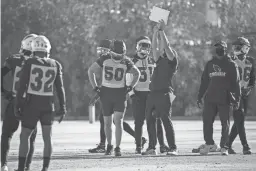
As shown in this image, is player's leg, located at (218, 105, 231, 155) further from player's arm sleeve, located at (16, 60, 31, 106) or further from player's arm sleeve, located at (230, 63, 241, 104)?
player's arm sleeve, located at (16, 60, 31, 106)

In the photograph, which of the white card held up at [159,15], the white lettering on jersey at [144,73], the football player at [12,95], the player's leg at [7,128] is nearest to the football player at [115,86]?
the white card held up at [159,15]

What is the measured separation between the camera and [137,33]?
46.2 meters

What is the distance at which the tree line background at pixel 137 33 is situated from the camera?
4631cm

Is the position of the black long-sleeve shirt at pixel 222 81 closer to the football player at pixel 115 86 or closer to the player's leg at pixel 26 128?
the football player at pixel 115 86

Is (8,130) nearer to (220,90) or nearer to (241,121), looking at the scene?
(220,90)

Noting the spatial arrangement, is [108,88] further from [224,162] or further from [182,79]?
[182,79]

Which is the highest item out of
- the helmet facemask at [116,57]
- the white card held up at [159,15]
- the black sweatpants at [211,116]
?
the white card held up at [159,15]

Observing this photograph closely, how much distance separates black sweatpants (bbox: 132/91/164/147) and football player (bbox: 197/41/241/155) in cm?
88

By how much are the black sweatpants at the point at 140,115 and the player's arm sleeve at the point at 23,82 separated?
525cm

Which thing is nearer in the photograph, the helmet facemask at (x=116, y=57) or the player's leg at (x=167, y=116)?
the player's leg at (x=167, y=116)

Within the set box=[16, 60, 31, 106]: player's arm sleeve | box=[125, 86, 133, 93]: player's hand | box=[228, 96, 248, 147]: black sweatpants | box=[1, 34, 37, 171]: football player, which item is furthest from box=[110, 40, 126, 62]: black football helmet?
box=[16, 60, 31, 106]: player's arm sleeve

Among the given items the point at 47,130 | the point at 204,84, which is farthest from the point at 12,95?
the point at 204,84

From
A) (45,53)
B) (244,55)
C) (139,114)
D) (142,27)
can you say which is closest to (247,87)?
(244,55)

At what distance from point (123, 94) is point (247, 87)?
2221 mm
